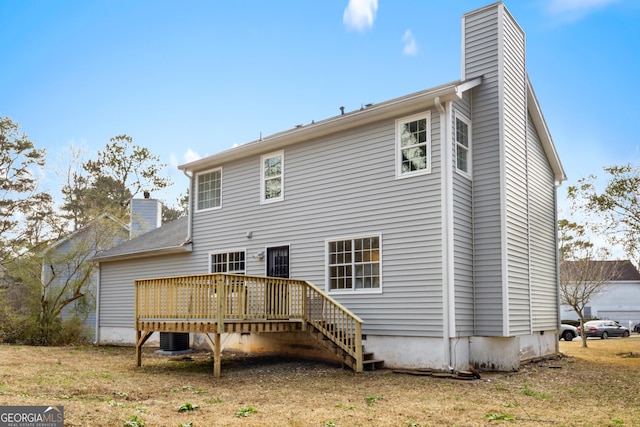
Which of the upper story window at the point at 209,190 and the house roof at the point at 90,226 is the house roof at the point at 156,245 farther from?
the house roof at the point at 90,226

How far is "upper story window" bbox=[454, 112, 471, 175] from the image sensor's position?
39.0 ft

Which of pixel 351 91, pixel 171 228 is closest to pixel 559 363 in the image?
pixel 351 91

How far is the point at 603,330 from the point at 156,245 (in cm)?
2336

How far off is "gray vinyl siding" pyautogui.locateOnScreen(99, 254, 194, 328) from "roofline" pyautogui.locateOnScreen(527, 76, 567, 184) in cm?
1094

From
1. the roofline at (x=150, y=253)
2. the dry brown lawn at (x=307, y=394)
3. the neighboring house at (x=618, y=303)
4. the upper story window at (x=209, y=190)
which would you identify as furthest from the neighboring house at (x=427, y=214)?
the neighboring house at (x=618, y=303)

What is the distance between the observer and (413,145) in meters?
11.8

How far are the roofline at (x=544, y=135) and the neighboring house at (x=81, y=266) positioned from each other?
16.0 metres

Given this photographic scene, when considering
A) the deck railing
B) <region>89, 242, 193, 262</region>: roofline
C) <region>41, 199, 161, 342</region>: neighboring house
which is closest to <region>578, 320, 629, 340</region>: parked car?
the deck railing

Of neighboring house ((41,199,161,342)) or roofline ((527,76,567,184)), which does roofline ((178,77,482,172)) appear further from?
neighboring house ((41,199,161,342))

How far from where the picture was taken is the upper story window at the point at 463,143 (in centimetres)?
1190

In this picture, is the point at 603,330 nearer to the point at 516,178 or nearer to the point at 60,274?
the point at 516,178

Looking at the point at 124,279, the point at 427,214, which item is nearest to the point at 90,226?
the point at 124,279

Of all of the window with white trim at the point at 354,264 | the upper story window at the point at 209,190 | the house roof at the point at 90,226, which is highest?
the upper story window at the point at 209,190

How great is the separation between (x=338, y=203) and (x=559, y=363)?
679 cm
